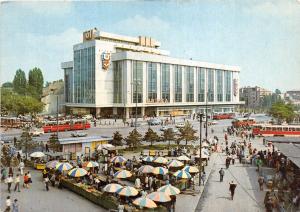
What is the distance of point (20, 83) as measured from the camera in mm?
92312

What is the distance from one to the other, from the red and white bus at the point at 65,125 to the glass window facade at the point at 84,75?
79.0ft

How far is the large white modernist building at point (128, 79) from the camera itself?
79.4m

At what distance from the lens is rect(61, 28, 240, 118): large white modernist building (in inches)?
3127

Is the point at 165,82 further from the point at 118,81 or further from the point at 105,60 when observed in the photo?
the point at 105,60

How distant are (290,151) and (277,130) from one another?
2602cm

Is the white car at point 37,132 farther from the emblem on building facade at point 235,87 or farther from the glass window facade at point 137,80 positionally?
the emblem on building facade at point 235,87

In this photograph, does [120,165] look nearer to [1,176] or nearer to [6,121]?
[1,176]

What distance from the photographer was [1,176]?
23.2 meters

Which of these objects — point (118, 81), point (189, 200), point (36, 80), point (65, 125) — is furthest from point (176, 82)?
point (189, 200)

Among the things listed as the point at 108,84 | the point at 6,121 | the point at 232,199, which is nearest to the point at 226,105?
the point at 108,84

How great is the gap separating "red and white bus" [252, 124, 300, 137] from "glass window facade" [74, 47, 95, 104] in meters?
42.2

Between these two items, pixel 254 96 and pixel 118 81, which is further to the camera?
pixel 254 96

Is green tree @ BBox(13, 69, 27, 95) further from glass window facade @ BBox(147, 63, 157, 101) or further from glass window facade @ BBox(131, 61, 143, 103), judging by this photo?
glass window facade @ BBox(147, 63, 157, 101)

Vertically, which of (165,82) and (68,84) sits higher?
(68,84)
